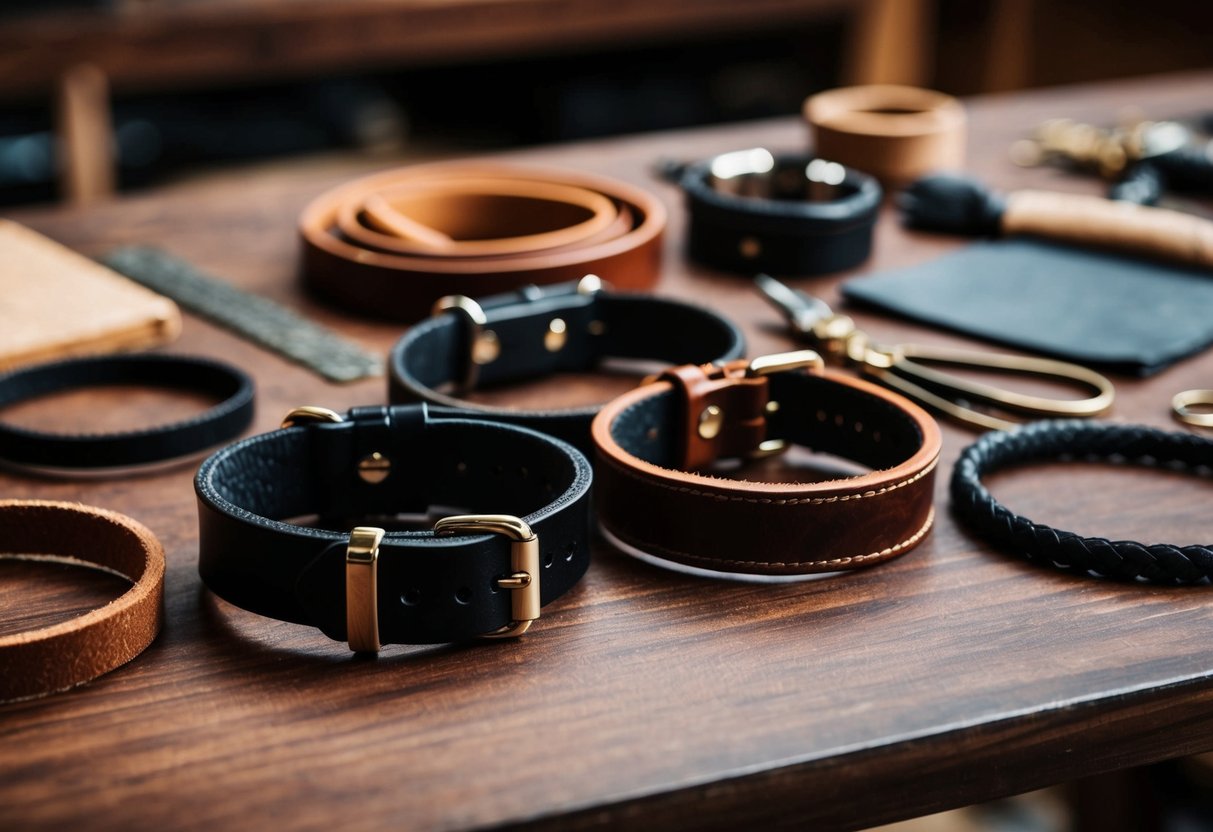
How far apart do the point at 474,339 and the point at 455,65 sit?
8.14ft

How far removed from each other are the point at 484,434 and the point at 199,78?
2.10 meters

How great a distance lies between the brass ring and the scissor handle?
4 cm

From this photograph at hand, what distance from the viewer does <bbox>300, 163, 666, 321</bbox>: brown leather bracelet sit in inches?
45.3

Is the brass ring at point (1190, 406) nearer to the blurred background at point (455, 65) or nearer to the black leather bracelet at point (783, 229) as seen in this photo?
the black leather bracelet at point (783, 229)

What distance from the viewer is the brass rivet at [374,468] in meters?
0.81

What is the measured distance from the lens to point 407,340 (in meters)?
0.99

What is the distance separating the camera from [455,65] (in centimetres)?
338

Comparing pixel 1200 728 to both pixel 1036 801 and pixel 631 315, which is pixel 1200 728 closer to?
pixel 631 315

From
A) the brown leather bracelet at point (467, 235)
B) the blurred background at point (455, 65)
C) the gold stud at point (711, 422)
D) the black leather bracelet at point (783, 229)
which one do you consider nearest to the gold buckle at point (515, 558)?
the gold stud at point (711, 422)

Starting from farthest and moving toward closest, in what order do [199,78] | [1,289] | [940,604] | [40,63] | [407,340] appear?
[199,78]
[40,63]
[1,289]
[407,340]
[940,604]

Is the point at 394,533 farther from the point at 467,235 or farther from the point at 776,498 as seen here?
the point at 467,235

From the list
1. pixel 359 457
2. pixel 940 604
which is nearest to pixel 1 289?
pixel 359 457

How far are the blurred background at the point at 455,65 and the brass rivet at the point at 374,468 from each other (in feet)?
6.54

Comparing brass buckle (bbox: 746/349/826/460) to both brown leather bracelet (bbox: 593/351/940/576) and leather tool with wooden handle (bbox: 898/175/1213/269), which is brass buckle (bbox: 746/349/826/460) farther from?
leather tool with wooden handle (bbox: 898/175/1213/269)
